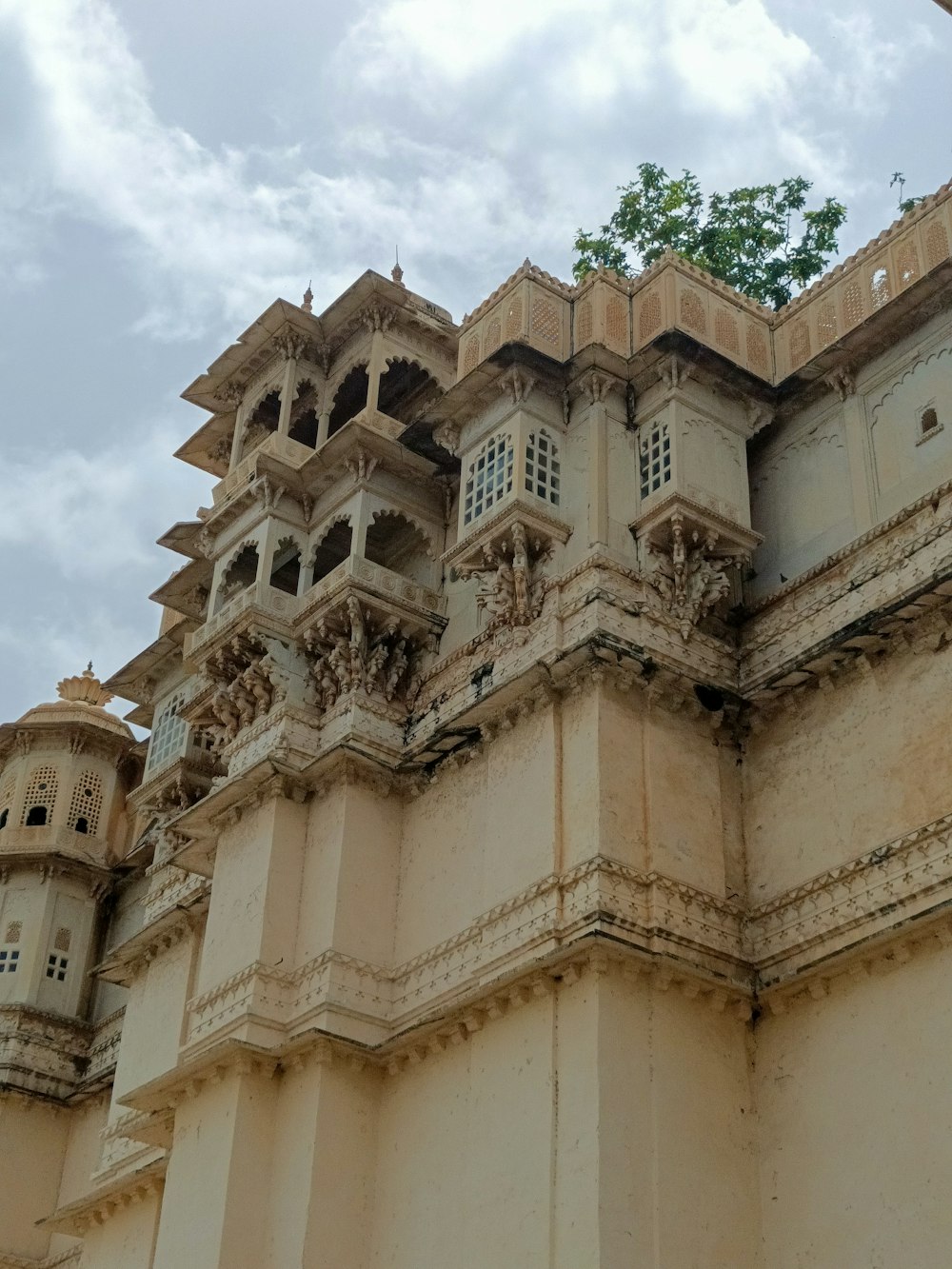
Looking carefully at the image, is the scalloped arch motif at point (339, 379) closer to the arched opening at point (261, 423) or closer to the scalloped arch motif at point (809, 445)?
the arched opening at point (261, 423)

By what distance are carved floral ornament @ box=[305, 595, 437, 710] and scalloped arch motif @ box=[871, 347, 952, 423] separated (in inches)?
224

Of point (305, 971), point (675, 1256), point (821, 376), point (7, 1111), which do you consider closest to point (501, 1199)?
point (675, 1256)

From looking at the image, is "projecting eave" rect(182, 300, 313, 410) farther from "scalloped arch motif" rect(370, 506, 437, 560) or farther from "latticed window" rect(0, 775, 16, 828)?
"latticed window" rect(0, 775, 16, 828)

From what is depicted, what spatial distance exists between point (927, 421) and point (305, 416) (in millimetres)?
9234

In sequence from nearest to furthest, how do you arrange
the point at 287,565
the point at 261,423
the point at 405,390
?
the point at 287,565
the point at 405,390
the point at 261,423

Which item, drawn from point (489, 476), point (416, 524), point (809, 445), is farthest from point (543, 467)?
point (809, 445)

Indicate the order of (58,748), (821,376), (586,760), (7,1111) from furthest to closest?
(58,748) → (7,1111) → (821,376) → (586,760)

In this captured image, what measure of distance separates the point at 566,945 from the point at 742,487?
→ 5.64 metres

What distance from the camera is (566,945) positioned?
15.0 m

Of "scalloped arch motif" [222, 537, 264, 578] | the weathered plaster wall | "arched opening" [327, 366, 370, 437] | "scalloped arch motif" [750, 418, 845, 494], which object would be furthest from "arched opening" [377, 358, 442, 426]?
the weathered plaster wall

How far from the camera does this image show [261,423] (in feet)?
Result: 78.4

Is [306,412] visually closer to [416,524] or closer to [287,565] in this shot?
[287,565]

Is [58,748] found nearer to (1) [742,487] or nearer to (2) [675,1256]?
(1) [742,487]

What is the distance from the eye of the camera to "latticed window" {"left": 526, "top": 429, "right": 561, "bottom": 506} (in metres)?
18.5
